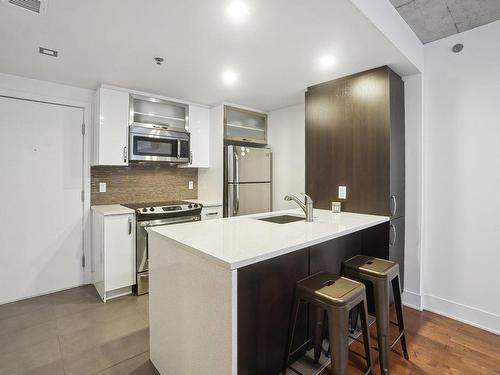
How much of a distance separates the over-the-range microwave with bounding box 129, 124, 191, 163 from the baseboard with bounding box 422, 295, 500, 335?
313 cm

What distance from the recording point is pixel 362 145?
8.41 feet

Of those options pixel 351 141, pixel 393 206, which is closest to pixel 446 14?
pixel 351 141

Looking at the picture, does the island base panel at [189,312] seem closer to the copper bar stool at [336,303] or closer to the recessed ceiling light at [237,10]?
the copper bar stool at [336,303]

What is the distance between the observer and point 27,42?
6.81 ft

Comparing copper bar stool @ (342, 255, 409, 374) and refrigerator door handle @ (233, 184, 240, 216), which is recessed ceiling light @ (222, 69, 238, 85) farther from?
copper bar stool @ (342, 255, 409, 374)

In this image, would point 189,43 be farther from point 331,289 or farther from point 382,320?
point 382,320

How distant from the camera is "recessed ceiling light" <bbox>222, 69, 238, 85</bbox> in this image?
264 centimetres

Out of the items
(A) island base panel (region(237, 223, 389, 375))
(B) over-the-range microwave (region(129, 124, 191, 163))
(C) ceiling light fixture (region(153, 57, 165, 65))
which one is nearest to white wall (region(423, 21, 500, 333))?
(A) island base panel (region(237, 223, 389, 375))

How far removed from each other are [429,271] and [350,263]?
129 cm

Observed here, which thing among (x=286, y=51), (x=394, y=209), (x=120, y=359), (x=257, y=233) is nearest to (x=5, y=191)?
(x=120, y=359)

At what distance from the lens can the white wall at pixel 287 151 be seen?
3764mm

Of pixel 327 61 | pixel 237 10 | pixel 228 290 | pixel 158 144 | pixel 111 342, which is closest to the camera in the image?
pixel 228 290

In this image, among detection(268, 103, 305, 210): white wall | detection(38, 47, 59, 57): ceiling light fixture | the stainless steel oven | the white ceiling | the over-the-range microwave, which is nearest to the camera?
the white ceiling

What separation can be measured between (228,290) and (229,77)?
2.28 meters
